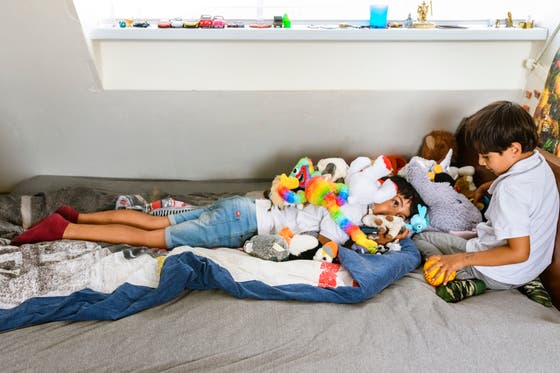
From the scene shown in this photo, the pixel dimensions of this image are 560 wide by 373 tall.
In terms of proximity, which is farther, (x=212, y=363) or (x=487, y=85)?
(x=487, y=85)

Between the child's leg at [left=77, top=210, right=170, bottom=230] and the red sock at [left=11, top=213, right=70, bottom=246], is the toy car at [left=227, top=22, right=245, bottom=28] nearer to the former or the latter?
the child's leg at [left=77, top=210, right=170, bottom=230]

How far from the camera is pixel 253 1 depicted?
80.4 inches

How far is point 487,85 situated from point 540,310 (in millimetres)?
1060

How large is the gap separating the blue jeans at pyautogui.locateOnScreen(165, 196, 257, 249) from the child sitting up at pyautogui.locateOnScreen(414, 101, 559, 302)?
0.72 m

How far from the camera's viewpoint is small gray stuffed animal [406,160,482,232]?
178cm

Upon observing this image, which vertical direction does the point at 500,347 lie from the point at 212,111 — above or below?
below

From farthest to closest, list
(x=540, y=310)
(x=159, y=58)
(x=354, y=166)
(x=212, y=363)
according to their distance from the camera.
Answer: (x=159, y=58), (x=354, y=166), (x=540, y=310), (x=212, y=363)

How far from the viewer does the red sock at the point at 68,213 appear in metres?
1.82

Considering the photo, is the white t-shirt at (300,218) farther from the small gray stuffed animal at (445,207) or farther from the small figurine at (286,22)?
the small figurine at (286,22)

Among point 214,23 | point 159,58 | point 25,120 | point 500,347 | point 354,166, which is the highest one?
point 214,23

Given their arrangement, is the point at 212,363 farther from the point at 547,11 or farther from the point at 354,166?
the point at 547,11

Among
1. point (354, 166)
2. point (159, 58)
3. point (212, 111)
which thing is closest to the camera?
Answer: point (354, 166)

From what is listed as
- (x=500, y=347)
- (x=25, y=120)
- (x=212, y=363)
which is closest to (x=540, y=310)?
(x=500, y=347)

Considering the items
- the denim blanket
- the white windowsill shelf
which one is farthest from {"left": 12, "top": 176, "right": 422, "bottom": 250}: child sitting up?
the white windowsill shelf
